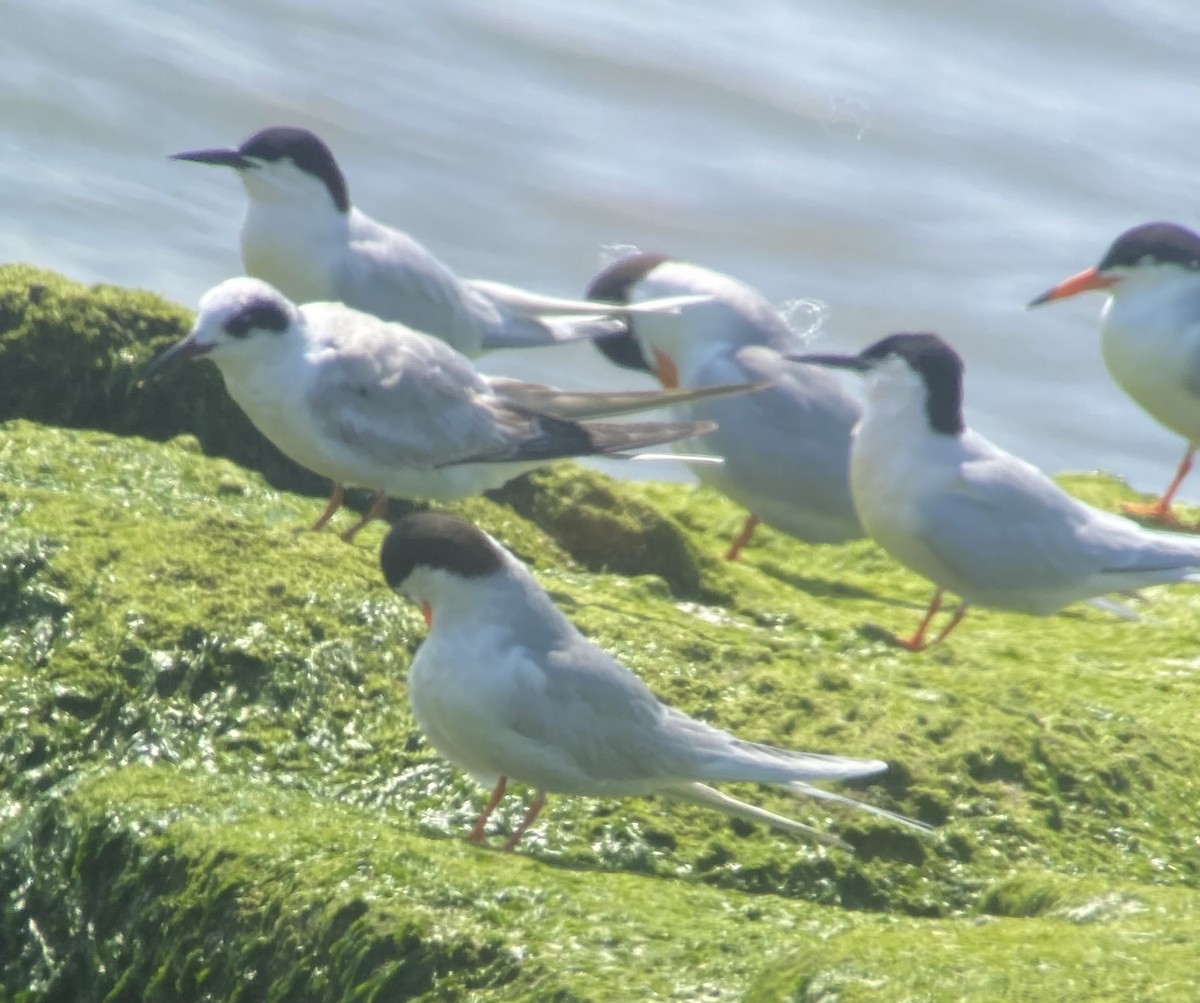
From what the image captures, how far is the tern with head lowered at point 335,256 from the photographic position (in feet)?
20.8

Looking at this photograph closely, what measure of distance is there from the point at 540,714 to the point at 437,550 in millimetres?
403

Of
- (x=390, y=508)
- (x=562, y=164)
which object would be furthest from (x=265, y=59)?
(x=390, y=508)

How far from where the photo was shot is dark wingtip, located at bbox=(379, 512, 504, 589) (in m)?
3.83

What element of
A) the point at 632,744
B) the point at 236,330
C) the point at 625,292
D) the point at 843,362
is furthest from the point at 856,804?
the point at 625,292

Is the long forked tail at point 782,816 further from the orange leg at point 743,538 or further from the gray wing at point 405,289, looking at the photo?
the gray wing at point 405,289

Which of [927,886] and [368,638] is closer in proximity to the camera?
[927,886]

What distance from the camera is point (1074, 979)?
2748 millimetres

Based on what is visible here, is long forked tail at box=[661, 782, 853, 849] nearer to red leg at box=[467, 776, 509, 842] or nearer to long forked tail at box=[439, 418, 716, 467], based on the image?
red leg at box=[467, 776, 509, 842]

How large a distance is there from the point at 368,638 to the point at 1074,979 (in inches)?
70.2

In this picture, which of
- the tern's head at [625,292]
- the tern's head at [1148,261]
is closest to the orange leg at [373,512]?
the tern's head at [625,292]

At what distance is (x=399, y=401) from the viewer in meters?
5.23

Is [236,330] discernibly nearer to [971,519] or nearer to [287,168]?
[287,168]

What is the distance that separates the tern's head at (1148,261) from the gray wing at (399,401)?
341cm

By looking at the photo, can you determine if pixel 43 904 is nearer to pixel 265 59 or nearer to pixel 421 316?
pixel 421 316
